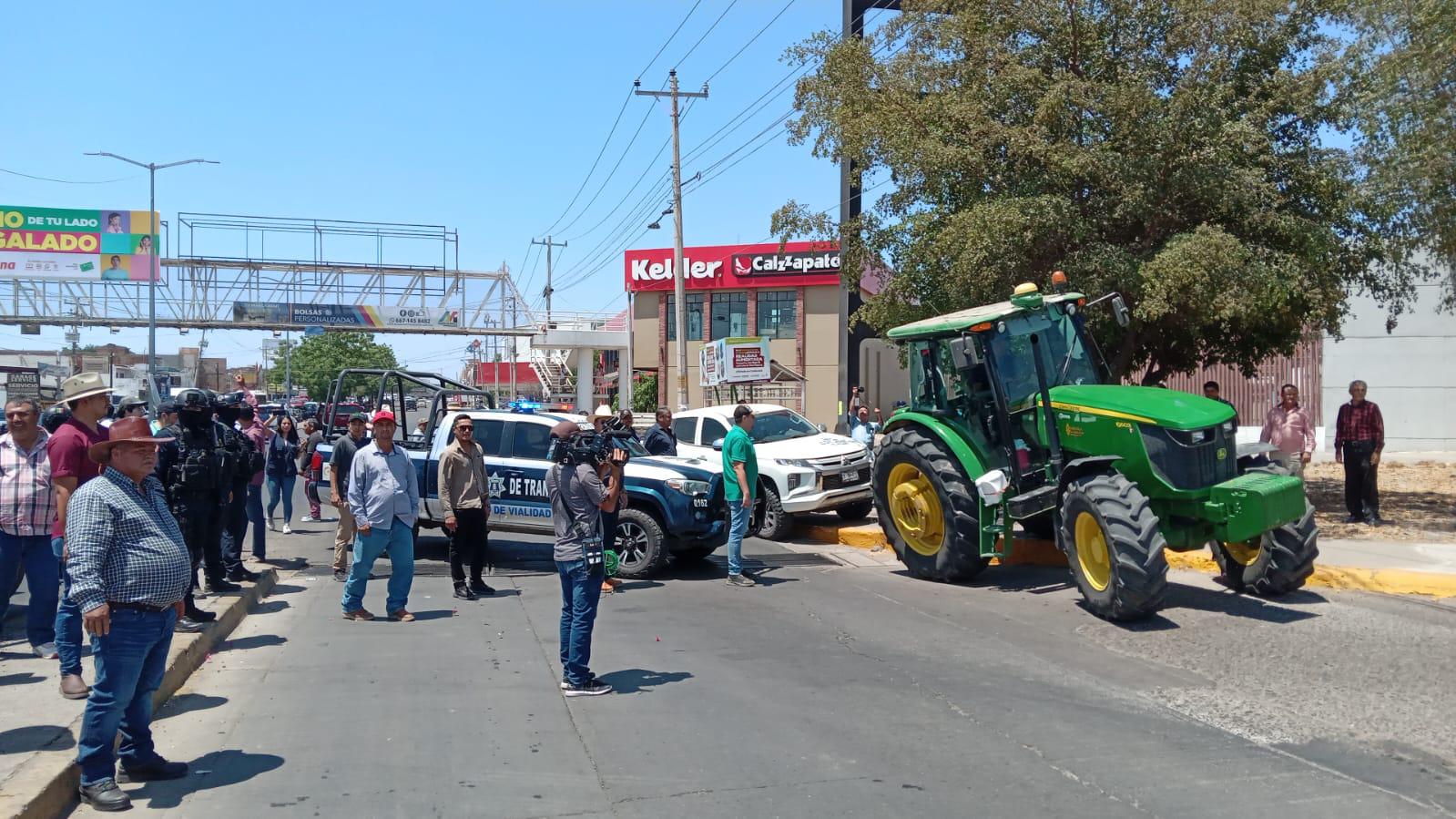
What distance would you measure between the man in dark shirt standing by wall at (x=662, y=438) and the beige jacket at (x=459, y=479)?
14.1 feet

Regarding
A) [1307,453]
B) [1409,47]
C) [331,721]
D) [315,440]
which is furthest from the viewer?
[315,440]

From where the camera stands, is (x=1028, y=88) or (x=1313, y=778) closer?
(x=1313, y=778)

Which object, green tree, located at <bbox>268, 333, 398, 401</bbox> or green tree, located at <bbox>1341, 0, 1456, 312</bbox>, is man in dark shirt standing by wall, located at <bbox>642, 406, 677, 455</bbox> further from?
green tree, located at <bbox>268, 333, 398, 401</bbox>

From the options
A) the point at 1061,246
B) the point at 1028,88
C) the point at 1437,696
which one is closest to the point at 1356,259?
the point at 1061,246

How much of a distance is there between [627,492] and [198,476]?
173 inches

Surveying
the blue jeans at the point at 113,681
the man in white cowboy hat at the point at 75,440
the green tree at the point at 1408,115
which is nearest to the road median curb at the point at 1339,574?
the green tree at the point at 1408,115

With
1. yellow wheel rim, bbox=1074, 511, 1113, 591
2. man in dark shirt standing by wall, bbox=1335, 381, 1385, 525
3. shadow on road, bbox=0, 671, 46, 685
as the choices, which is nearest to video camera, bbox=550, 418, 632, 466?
shadow on road, bbox=0, 671, 46, 685

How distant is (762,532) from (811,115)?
6.50m

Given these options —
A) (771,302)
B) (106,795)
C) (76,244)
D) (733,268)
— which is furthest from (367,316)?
(106,795)

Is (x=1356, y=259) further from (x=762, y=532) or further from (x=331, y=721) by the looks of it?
(x=331, y=721)

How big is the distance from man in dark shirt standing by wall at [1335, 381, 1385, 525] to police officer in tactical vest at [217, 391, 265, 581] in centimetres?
1224

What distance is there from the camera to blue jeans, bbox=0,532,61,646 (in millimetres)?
7590

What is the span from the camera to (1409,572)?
1059 centimetres

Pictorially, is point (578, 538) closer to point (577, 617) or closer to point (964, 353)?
point (577, 617)
